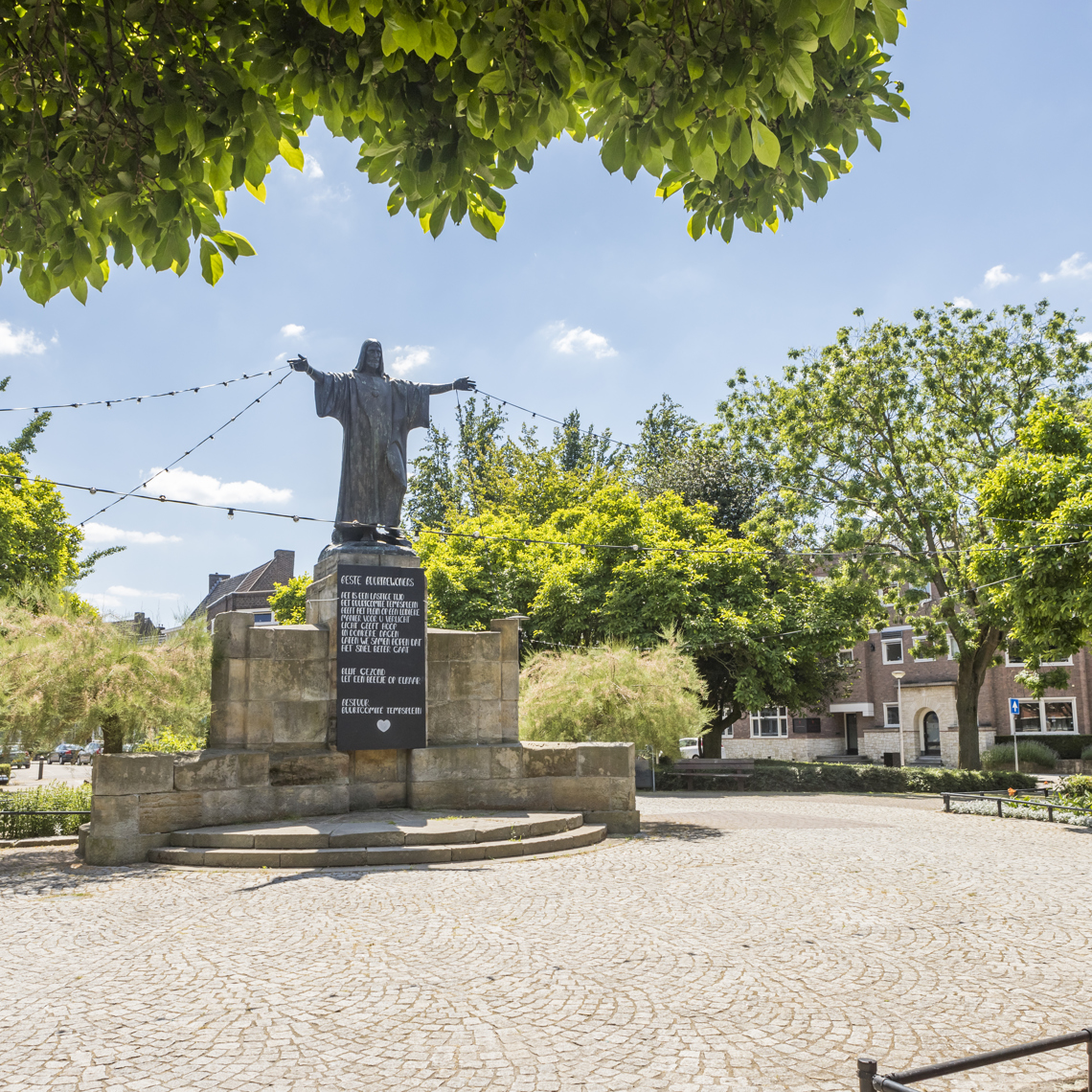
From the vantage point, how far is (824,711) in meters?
41.2

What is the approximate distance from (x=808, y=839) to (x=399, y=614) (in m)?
6.46

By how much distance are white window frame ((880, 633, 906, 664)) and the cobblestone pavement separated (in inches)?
1490

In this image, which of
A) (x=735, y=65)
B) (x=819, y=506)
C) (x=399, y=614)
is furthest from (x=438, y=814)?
(x=819, y=506)

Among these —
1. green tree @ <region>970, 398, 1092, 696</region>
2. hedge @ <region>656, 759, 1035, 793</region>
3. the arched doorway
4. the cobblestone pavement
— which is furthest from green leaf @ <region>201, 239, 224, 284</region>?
the arched doorway

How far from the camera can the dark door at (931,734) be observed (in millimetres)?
44656

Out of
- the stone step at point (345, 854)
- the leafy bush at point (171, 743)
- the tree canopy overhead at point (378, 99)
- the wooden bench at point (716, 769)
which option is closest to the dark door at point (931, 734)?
the wooden bench at point (716, 769)

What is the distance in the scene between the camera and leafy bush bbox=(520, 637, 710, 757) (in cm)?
1580

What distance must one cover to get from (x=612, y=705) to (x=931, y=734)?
34.3 meters

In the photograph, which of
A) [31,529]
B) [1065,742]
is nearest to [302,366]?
[31,529]

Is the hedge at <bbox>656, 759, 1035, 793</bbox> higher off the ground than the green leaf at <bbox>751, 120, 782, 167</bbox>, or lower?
lower

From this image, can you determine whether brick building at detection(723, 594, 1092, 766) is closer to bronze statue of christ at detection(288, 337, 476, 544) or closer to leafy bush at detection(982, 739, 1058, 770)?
leafy bush at detection(982, 739, 1058, 770)

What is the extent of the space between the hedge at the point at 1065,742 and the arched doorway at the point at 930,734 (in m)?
5.15

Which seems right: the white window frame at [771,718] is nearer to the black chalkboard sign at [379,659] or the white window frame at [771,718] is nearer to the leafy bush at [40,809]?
the black chalkboard sign at [379,659]

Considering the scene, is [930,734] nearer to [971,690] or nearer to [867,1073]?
[971,690]
